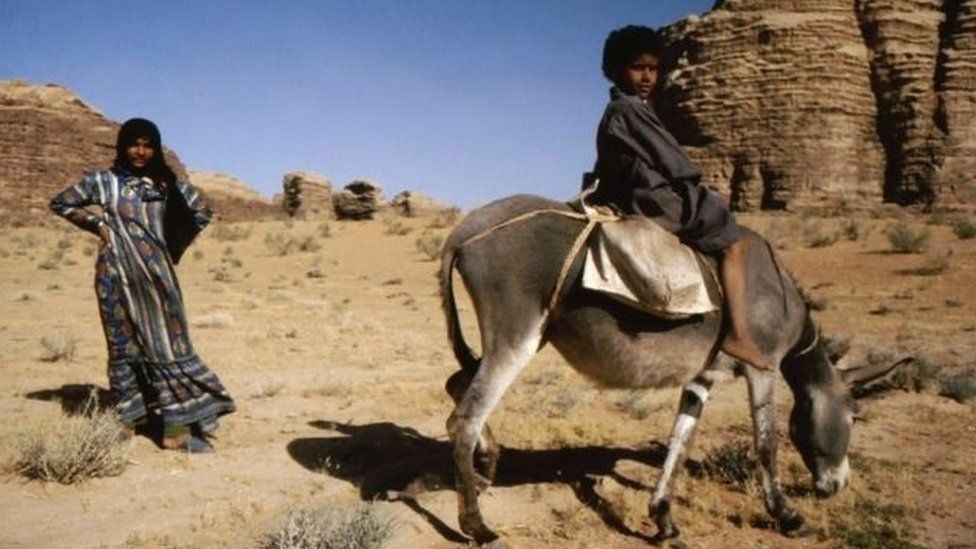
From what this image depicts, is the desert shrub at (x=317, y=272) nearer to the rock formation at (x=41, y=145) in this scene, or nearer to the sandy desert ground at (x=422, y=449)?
the sandy desert ground at (x=422, y=449)

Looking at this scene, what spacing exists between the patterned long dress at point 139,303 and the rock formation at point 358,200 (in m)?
35.2

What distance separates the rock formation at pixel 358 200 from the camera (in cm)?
4062

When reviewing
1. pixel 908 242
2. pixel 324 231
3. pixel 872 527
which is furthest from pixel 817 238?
pixel 324 231

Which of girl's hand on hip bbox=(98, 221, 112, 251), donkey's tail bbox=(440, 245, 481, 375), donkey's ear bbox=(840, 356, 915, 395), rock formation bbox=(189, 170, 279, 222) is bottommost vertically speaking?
rock formation bbox=(189, 170, 279, 222)

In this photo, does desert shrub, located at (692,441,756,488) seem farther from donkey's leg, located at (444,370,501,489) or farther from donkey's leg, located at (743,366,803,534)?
donkey's leg, located at (444,370,501,489)

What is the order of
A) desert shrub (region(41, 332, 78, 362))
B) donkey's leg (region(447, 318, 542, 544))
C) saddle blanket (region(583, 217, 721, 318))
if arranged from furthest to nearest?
desert shrub (region(41, 332, 78, 362))
donkey's leg (region(447, 318, 542, 544))
saddle blanket (region(583, 217, 721, 318))

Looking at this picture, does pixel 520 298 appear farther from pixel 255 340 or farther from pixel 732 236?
pixel 255 340

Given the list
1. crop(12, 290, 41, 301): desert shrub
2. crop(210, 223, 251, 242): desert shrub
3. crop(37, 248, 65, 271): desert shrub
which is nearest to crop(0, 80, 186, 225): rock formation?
crop(210, 223, 251, 242): desert shrub

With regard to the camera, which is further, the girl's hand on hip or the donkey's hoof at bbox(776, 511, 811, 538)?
the girl's hand on hip

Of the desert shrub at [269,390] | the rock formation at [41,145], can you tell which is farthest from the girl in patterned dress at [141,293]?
the rock formation at [41,145]

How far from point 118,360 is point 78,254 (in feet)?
76.4

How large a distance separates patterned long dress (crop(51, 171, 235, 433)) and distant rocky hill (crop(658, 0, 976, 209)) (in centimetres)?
3486

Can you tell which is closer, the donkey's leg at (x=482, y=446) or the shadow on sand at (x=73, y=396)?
the donkey's leg at (x=482, y=446)

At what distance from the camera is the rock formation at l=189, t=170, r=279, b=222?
68.0 m
